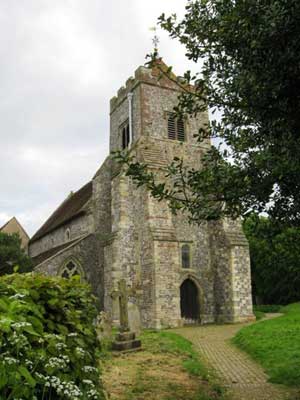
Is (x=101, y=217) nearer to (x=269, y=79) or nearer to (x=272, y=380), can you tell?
(x=272, y=380)

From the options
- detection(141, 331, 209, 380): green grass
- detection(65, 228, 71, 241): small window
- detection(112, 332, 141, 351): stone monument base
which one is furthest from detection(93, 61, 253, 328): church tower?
detection(112, 332, 141, 351): stone monument base

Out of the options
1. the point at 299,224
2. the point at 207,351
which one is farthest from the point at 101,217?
the point at 299,224

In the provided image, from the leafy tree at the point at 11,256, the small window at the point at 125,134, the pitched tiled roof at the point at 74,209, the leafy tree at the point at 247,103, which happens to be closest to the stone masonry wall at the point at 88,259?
the pitched tiled roof at the point at 74,209

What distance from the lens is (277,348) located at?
35.6 ft

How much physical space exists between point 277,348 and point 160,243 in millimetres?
10031

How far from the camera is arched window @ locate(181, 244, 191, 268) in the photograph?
74.4 ft

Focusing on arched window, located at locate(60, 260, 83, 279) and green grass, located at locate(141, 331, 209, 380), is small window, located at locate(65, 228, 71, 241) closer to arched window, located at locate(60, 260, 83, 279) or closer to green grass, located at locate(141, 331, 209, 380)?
arched window, located at locate(60, 260, 83, 279)

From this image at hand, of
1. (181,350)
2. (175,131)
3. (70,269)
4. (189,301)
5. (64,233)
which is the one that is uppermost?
(175,131)

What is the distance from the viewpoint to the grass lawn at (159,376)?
6.80 metres

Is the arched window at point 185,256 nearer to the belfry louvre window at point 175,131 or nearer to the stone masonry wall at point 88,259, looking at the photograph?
the stone masonry wall at point 88,259

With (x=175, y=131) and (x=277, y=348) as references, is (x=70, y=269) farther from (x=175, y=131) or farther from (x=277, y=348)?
(x=277, y=348)

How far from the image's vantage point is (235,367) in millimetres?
9531

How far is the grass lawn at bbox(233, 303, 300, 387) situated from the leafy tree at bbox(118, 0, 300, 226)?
3.84 meters

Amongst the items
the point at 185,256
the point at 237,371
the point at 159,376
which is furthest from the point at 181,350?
the point at 185,256
